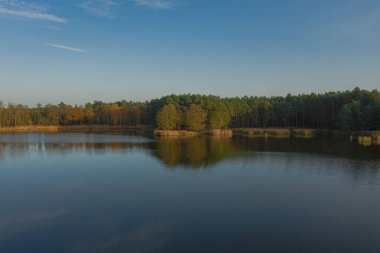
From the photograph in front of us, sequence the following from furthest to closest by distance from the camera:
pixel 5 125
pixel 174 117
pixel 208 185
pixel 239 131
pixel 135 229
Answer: pixel 5 125, pixel 239 131, pixel 174 117, pixel 208 185, pixel 135 229

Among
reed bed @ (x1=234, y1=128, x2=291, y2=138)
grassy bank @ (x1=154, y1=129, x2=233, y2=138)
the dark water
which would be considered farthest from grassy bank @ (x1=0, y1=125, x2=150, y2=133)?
the dark water

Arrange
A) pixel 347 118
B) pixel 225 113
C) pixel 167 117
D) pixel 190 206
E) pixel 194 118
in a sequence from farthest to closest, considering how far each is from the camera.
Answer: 1. pixel 225 113
2. pixel 194 118
3. pixel 167 117
4. pixel 347 118
5. pixel 190 206

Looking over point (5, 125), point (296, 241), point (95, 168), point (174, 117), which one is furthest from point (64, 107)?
point (296, 241)

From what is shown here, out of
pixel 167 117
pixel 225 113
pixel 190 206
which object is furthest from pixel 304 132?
pixel 190 206

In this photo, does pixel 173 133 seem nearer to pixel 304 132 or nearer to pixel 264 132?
pixel 264 132

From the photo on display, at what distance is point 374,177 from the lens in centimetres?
2461

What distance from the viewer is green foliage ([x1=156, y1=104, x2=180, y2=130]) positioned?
242 ft

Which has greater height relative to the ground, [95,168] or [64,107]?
[64,107]

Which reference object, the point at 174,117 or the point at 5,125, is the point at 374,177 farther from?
the point at 5,125

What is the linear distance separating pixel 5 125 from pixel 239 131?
71.8 m

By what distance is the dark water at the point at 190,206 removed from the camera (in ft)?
41.7

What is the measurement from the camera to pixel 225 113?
82.7 metres

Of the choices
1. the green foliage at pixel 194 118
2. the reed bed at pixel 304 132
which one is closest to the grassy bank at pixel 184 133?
the green foliage at pixel 194 118

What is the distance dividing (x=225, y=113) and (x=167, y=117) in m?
15.9
